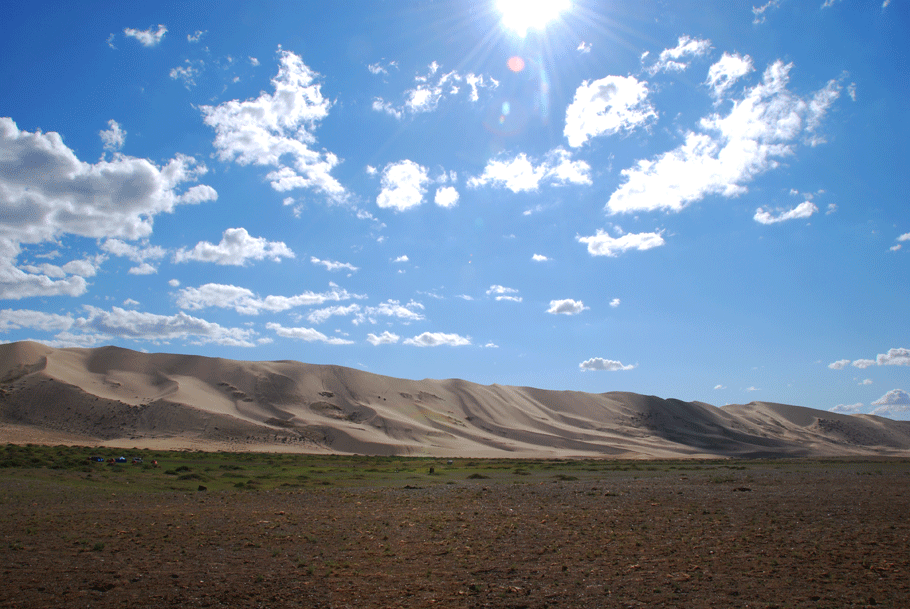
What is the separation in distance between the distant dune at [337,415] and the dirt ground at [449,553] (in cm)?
5103

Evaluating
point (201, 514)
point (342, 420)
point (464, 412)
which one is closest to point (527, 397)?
point (464, 412)

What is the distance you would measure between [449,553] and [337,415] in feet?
252

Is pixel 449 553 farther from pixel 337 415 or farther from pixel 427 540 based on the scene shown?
pixel 337 415

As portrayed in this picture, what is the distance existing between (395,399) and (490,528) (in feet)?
276

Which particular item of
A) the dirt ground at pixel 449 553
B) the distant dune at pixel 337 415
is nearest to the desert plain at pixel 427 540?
the dirt ground at pixel 449 553

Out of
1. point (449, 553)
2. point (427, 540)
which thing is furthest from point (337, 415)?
point (449, 553)

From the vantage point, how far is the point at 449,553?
11.4 metres

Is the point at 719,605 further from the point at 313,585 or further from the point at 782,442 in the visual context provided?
the point at 782,442

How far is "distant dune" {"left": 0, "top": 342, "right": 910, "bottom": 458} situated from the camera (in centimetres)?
6844

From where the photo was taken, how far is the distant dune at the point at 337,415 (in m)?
68.4

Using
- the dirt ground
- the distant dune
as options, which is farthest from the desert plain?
the distant dune

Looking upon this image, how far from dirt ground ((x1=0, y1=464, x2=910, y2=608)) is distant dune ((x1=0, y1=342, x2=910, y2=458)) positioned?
167 ft

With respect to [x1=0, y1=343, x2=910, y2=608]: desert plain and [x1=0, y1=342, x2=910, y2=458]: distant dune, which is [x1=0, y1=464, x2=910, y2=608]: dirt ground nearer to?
[x1=0, y1=343, x2=910, y2=608]: desert plain

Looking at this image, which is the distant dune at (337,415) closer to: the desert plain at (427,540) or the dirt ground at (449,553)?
the desert plain at (427,540)
